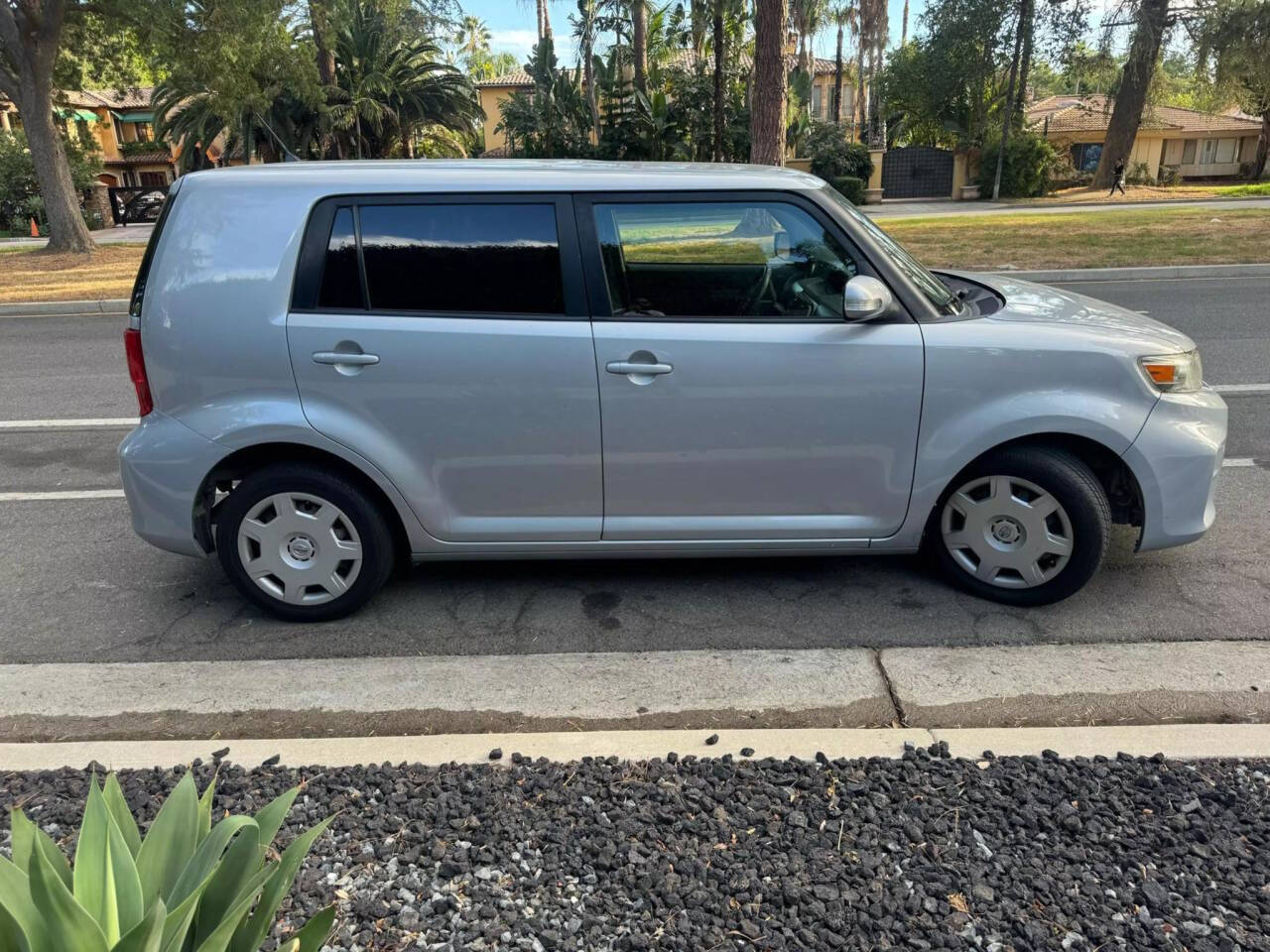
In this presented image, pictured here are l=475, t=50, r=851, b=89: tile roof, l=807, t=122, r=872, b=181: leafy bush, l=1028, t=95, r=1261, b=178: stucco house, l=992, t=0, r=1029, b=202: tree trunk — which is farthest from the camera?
l=1028, t=95, r=1261, b=178: stucco house

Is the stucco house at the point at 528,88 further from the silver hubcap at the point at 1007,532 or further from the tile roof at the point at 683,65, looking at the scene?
the silver hubcap at the point at 1007,532

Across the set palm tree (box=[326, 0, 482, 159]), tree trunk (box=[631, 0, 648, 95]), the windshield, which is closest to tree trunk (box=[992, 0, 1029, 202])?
tree trunk (box=[631, 0, 648, 95])

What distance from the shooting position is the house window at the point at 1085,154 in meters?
49.9

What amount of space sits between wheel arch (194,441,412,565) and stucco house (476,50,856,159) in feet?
158

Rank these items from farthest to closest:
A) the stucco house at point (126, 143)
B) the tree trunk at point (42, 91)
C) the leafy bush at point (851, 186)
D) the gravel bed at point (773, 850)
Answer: the stucco house at point (126, 143) → the leafy bush at point (851, 186) → the tree trunk at point (42, 91) → the gravel bed at point (773, 850)

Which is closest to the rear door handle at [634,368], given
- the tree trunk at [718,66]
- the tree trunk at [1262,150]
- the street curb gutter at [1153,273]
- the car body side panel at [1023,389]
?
the car body side panel at [1023,389]

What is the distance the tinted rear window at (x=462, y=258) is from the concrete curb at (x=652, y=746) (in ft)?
→ 5.45

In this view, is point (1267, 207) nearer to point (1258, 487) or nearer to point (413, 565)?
point (1258, 487)

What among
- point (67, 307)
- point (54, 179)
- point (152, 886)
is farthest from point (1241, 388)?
point (54, 179)

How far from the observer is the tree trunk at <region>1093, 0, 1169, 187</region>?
31.2 meters

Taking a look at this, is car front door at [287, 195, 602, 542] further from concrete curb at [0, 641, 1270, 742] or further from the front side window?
concrete curb at [0, 641, 1270, 742]

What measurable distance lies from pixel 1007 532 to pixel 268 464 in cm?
302

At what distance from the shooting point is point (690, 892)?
2.29 m

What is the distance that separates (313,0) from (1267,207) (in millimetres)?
22416
